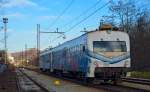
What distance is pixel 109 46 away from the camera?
28.8m

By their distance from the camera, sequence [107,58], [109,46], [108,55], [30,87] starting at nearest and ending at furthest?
[107,58]
[108,55]
[109,46]
[30,87]

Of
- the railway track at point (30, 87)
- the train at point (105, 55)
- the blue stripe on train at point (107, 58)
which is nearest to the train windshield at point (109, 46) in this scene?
the train at point (105, 55)

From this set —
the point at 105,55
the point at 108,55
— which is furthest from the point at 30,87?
the point at 108,55

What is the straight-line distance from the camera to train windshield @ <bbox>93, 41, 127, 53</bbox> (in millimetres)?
28750

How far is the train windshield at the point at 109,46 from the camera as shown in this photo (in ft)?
94.3

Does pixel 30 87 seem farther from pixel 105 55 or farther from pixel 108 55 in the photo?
pixel 108 55

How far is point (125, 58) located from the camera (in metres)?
28.6

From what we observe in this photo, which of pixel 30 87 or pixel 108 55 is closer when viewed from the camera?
pixel 108 55

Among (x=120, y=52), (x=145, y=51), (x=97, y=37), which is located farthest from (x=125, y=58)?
(x=145, y=51)

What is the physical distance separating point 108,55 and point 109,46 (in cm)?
67

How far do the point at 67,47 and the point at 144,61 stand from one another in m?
26.2

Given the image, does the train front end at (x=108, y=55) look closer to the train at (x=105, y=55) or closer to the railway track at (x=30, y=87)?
the train at (x=105, y=55)

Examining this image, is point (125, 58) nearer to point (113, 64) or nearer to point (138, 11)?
point (113, 64)

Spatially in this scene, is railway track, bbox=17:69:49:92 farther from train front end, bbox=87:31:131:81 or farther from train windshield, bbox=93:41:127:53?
train windshield, bbox=93:41:127:53
